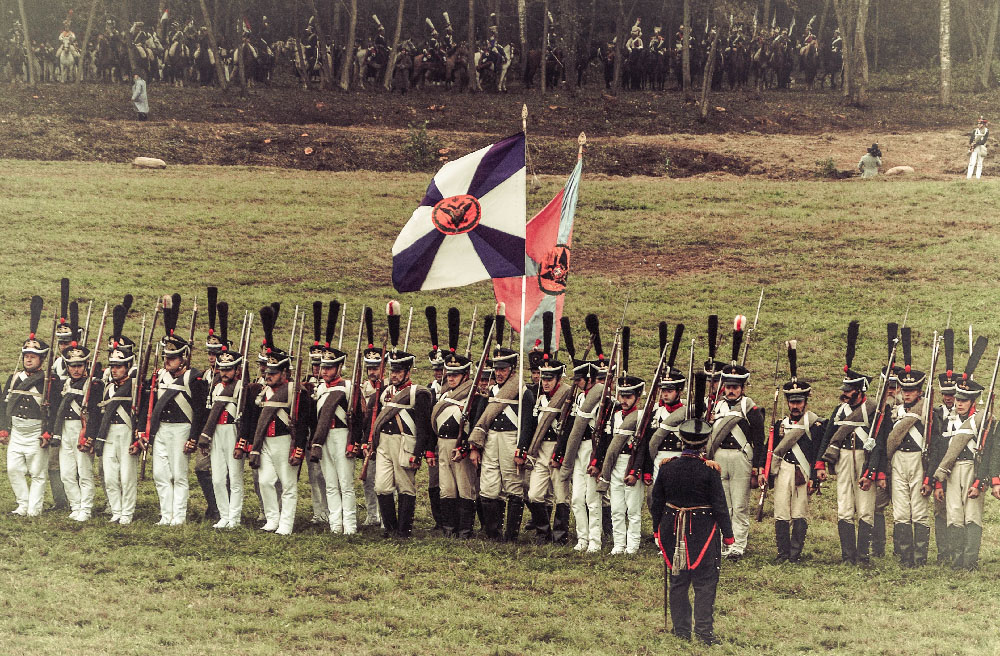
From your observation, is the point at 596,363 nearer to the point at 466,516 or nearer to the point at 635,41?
the point at 466,516

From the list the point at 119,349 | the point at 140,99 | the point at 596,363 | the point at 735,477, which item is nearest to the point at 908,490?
the point at 735,477

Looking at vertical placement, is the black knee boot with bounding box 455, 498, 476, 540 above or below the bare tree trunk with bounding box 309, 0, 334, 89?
below

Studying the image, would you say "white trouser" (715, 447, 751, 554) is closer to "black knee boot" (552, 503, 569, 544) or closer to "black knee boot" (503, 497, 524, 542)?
"black knee boot" (552, 503, 569, 544)

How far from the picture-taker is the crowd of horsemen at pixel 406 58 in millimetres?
35250

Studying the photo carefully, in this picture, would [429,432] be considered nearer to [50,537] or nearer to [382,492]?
[382,492]

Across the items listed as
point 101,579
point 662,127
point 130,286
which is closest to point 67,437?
point 101,579

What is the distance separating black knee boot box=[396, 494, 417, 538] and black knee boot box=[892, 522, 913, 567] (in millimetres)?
4427

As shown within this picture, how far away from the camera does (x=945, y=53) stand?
107 ft

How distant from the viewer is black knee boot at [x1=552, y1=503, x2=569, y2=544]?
11.4 meters

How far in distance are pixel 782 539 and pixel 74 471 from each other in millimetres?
6954

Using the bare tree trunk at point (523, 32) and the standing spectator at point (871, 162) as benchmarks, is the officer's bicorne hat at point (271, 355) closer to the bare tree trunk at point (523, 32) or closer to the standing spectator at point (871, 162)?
the standing spectator at point (871, 162)

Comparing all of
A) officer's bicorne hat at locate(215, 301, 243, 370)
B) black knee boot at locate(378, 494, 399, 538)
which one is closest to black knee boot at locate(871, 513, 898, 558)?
black knee boot at locate(378, 494, 399, 538)

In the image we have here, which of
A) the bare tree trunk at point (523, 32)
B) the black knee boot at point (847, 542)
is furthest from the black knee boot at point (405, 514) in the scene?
the bare tree trunk at point (523, 32)

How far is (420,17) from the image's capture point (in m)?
39.9
